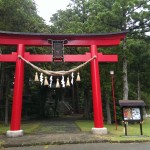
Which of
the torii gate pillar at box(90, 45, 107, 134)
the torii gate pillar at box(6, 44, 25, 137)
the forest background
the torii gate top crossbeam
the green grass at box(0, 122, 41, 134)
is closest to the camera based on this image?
the torii gate pillar at box(6, 44, 25, 137)

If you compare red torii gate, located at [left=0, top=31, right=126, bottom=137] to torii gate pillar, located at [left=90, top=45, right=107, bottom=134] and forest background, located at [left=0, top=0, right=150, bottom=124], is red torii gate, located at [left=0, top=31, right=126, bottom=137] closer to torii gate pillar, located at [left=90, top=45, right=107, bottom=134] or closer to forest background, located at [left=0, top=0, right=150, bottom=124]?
torii gate pillar, located at [left=90, top=45, right=107, bottom=134]

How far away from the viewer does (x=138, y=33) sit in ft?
71.0

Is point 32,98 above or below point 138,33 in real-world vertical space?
below

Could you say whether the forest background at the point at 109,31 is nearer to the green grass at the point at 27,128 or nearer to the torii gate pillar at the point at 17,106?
the green grass at the point at 27,128

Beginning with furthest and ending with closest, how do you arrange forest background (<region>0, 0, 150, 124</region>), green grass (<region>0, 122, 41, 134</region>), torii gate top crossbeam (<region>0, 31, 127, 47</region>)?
forest background (<region>0, 0, 150, 124</region>), green grass (<region>0, 122, 41, 134</region>), torii gate top crossbeam (<region>0, 31, 127, 47</region>)

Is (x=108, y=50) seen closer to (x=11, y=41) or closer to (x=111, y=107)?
(x=111, y=107)

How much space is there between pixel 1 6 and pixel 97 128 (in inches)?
423

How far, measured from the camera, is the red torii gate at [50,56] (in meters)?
13.6

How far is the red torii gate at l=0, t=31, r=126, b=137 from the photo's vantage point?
13641 mm

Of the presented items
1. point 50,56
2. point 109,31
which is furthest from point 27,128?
point 109,31

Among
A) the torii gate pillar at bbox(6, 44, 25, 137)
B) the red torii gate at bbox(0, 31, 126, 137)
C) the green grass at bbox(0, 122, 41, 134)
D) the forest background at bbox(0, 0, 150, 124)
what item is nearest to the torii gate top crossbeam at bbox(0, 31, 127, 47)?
the red torii gate at bbox(0, 31, 126, 137)

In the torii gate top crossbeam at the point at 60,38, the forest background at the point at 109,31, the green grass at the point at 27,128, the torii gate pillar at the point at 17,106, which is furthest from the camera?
the forest background at the point at 109,31

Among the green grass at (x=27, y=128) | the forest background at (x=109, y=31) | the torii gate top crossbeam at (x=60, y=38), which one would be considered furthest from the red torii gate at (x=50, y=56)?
the forest background at (x=109, y=31)

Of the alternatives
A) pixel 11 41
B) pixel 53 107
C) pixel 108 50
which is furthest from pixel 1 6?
pixel 53 107
